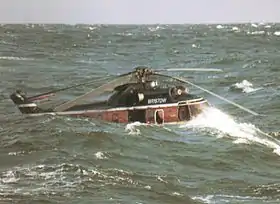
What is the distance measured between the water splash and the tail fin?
6.84 m

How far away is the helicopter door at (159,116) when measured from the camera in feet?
95.7

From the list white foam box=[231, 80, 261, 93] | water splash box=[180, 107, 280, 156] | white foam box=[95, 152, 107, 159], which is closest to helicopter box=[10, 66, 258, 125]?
water splash box=[180, 107, 280, 156]

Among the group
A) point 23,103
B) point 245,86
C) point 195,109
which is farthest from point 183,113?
point 245,86

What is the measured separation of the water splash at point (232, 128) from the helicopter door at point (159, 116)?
0.97m

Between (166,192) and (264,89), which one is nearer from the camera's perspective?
(166,192)

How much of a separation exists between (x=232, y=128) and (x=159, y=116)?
3630 millimetres

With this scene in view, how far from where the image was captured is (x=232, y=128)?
30453mm

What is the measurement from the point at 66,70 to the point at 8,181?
160 feet

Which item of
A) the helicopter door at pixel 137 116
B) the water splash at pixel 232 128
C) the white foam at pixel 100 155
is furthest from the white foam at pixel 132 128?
the white foam at pixel 100 155

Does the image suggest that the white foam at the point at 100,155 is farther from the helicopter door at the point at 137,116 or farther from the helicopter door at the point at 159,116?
the helicopter door at the point at 159,116

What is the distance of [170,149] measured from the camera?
25.4 metres

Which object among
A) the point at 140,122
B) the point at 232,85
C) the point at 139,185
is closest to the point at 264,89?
the point at 232,85

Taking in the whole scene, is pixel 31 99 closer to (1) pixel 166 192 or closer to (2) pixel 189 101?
(2) pixel 189 101

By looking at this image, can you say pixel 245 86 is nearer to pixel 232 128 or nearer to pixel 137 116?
pixel 232 128
